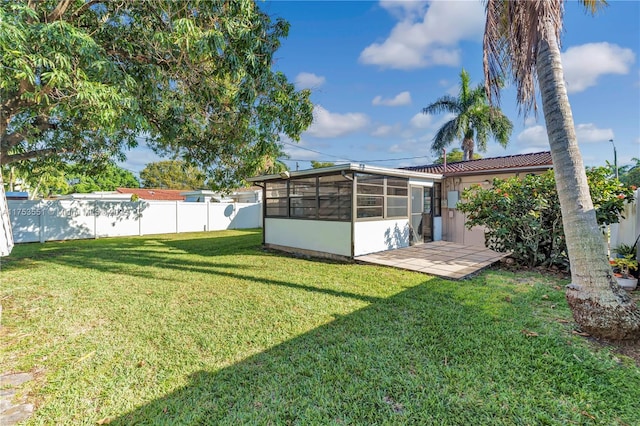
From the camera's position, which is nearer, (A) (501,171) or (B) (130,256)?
(B) (130,256)

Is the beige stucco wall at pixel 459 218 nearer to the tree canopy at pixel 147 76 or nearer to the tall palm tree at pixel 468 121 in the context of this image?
the tree canopy at pixel 147 76

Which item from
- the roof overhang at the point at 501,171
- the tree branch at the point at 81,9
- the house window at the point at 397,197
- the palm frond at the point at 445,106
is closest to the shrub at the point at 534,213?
the roof overhang at the point at 501,171

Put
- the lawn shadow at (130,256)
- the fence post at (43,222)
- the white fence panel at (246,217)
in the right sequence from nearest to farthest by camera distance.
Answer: the lawn shadow at (130,256) < the fence post at (43,222) < the white fence panel at (246,217)

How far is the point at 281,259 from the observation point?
836cm

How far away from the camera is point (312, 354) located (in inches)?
120

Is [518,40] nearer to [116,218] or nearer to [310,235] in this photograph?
[310,235]

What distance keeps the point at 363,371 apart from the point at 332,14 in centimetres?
860

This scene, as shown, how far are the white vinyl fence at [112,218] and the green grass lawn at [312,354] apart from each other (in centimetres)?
814

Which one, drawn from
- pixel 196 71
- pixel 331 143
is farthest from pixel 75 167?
pixel 331 143

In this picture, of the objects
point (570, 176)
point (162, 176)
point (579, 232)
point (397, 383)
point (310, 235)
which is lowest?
point (397, 383)

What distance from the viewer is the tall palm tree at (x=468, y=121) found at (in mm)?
17203

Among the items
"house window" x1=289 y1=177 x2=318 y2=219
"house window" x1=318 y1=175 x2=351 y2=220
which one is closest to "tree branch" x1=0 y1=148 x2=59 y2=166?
"house window" x1=289 y1=177 x2=318 y2=219

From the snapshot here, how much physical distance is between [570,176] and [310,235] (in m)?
6.57

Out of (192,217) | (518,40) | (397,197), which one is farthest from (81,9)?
(192,217)
